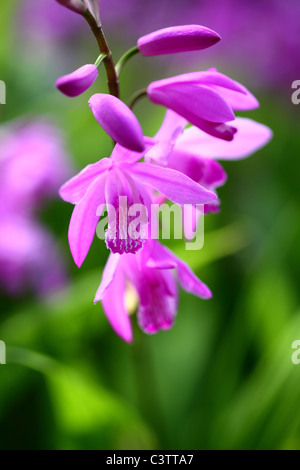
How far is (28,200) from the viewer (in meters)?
1.54

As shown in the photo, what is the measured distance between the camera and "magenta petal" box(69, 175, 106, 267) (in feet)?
2.36

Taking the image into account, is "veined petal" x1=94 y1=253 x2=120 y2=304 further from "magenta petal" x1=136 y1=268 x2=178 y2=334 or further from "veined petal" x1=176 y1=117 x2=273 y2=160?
"veined petal" x1=176 y1=117 x2=273 y2=160

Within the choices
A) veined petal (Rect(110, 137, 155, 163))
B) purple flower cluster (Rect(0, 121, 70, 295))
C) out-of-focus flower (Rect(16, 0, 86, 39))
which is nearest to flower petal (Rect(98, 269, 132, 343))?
veined petal (Rect(110, 137, 155, 163))

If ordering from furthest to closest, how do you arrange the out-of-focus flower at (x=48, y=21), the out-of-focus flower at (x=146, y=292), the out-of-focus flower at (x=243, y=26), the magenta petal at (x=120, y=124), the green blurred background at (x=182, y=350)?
the out-of-focus flower at (x=48, y=21) < the out-of-focus flower at (x=243, y=26) < the green blurred background at (x=182, y=350) < the out-of-focus flower at (x=146, y=292) < the magenta petal at (x=120, y=124)

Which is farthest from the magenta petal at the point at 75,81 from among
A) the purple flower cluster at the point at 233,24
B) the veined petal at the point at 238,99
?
the purple flower cluster at the point at 233,24

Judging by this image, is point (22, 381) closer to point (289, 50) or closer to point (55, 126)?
point (55, 126)

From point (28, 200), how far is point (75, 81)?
947 millimetres

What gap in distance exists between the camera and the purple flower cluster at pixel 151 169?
0.68 meters

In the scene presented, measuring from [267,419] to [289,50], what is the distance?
4.80 ft

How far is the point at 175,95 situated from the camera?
2.40 feet

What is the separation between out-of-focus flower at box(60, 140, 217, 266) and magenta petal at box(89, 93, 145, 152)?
0.07 meters

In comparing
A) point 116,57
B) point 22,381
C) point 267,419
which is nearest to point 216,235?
point 267,419

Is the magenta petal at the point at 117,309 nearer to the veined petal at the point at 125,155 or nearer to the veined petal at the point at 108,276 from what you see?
the veined petal at the point at 108,276

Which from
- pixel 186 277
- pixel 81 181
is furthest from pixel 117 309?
pixel 81 181
